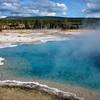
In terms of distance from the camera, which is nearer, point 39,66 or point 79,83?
point 79,83

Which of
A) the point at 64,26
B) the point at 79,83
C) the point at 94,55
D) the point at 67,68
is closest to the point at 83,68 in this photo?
the point at 67,68

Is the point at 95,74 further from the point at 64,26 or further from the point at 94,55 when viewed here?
the point at 64,26

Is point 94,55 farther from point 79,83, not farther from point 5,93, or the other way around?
point 5,93

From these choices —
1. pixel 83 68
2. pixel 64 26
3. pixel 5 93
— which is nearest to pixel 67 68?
pixel 83 68

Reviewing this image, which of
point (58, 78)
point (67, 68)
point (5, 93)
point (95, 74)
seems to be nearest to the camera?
point (5, 93)

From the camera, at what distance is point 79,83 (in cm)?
1459

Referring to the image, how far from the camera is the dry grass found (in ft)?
34.8

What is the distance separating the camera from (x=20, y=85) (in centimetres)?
1205

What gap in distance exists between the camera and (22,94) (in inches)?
432

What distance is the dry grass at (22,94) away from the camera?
10.6 meters

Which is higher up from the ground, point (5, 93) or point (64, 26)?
point (5, 93)

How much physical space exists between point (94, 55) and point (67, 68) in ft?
22.2

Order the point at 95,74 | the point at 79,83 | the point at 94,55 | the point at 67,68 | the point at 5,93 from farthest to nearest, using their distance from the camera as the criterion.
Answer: the point at 94,55
the point at 67,68
the point at 95,74
the point at 79,83
the point at 5,93

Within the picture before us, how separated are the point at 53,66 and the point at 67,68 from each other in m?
1.34
